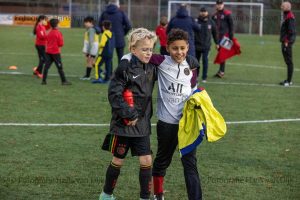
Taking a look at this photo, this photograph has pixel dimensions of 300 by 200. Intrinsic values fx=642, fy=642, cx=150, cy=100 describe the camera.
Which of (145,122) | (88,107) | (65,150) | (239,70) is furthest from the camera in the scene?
(239,70)

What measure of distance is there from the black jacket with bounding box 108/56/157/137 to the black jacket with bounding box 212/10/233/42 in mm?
13072

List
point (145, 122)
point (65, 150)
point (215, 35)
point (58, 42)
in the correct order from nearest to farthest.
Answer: point (145, 122)
point (65, 150)
point (58, 42)
point (215, 35)

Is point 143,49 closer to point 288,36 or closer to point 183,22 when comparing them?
point 183,22

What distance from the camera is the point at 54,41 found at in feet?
50.9

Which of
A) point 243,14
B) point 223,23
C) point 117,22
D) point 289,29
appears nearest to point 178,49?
point 289,29

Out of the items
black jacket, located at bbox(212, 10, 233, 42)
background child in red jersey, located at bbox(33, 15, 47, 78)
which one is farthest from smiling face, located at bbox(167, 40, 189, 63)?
black jacket, located at bbox(212, 10, 233, 42)

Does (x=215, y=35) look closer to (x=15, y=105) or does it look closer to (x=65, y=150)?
(x=15, y=105)

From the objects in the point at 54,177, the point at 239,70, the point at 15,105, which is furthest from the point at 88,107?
the point at 239,70

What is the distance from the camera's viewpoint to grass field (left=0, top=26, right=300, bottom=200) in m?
6.91

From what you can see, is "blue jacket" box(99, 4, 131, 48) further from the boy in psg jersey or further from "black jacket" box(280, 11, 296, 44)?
the boy in psg jersey

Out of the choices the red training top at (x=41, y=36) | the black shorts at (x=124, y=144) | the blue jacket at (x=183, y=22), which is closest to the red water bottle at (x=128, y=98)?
the black shorts at (x=124, y=144)

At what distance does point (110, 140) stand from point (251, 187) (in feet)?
6.11

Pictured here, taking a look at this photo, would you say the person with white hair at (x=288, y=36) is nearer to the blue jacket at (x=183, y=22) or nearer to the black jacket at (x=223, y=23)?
the blue jacket at (x=183, y=22)

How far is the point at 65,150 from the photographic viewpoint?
862cm
